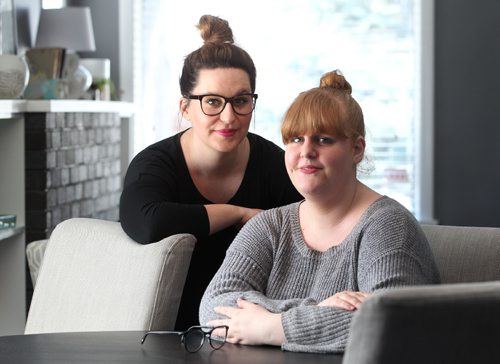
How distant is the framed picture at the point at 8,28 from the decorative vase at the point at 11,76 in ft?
1.46

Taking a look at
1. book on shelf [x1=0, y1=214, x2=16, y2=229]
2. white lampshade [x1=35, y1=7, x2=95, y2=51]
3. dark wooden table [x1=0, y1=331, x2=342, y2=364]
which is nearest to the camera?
dark wooden table [x1=0, y1=331, x2=342, y2=364]

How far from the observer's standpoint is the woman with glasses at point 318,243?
6.25 ft

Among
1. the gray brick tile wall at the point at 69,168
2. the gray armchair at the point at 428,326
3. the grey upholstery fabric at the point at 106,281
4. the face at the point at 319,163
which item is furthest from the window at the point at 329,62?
the gray armchair at the point at 428,326

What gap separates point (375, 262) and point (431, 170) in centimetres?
451

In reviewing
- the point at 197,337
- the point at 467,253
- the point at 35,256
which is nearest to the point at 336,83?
the point at 467,253

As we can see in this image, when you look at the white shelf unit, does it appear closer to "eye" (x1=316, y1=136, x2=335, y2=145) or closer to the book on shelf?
the book on shelf

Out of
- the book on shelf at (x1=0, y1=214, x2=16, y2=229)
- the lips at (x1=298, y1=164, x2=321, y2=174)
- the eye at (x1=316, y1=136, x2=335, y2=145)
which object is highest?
the eye at (x1=316, y1=136, x2=335, y2=145)

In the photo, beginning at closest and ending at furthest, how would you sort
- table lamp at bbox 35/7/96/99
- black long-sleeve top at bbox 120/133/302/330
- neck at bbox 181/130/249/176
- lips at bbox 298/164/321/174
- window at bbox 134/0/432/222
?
lips at bbox 298/164/321/174 → black long-sleeve top at bbox 120/133/302/330 → neck at bbox 181/130/249/176 → table lamp at bbox 35/7/96/99 → window at bbox 134/0/432/222

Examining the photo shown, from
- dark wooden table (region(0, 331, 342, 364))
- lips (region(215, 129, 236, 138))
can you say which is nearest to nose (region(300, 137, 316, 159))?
dark wooden table (region(0, 331, 342, 364))

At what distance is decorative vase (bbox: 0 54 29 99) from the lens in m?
4.34

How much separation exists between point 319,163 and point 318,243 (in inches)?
6.6

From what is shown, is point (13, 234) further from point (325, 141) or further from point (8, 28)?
point (325, 141)

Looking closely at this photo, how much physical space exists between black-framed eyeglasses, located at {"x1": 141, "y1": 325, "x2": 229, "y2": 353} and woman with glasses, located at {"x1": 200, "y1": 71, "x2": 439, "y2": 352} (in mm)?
20

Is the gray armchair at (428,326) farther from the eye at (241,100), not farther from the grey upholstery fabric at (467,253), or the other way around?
the eye at (241,100)
